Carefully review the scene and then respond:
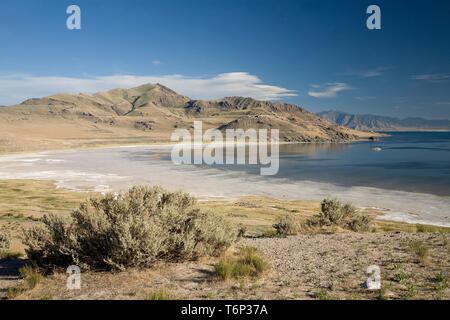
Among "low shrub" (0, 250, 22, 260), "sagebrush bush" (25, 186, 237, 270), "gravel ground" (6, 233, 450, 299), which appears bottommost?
"low shrub" (0, 250, 22, 260)

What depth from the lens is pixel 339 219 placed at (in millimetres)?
17125

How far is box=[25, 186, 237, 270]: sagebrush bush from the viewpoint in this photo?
28.3 feet

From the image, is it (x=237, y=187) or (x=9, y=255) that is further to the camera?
(x=237, y=187)

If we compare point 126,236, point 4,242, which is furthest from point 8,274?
point 4,242

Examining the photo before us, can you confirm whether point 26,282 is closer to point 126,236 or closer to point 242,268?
point 126,236

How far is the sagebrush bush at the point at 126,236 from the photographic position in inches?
340

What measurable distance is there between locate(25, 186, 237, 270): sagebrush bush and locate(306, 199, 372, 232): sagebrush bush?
23.6 ft

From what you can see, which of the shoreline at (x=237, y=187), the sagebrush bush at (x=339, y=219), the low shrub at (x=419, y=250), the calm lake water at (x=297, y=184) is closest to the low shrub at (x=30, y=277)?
the low shrub at (x=419, y=250)

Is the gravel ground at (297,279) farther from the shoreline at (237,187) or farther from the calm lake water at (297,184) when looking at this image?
the calm lake water at (297,184)

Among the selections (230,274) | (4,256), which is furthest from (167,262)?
(4,256)

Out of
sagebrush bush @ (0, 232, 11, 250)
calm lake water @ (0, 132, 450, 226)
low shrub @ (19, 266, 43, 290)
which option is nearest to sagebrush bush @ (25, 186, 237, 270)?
low shrub @ (19, 266, 43, 290)

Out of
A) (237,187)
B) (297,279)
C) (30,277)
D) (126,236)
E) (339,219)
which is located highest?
(126,236)

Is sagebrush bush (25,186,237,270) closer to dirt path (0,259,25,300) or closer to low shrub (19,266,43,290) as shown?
low shrub (19,266,43,290)

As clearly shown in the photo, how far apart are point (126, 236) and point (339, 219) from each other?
11.6m
